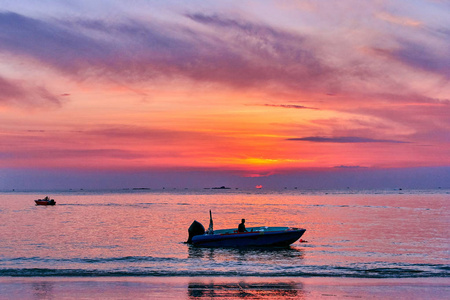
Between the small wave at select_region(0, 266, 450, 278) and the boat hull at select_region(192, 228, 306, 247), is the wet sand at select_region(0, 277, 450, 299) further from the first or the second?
the boat hull at select_region(192, 228, 306, 247)

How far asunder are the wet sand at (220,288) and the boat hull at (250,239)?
44.8 ft

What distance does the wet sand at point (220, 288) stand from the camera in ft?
61.1

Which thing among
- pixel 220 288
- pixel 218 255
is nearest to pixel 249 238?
pixel 218 255

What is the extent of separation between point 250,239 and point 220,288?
16785mm

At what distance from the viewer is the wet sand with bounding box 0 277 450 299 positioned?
18625mm

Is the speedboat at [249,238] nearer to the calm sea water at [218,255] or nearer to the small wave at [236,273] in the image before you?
the calm sea water at [218,255]

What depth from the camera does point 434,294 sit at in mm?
18922

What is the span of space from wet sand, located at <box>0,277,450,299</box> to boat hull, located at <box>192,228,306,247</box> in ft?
44.8

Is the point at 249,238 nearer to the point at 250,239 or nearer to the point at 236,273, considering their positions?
the point at 250,239

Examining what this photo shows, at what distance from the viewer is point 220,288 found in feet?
66.4

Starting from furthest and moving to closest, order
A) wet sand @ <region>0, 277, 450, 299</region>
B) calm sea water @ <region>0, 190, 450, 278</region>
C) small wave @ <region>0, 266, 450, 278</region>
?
1. calm sea water @ <region>0, 190, 450, 278</region>
2. small wave @ <region>0, 266, 450, 278</region>
3. wet sand @ <region>0, 277, 450, 299</region>

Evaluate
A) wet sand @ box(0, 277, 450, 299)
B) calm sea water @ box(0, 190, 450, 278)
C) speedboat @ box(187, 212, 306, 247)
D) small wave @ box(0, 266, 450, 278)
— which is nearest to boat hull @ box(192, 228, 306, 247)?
speedboat @ box(187, 212, 306, 247)

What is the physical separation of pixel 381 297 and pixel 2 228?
5041 cm

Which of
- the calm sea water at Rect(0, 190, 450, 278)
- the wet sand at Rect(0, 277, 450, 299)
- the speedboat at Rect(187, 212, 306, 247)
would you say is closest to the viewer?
the wet sand at Rect(0, 277, 450, 299)
